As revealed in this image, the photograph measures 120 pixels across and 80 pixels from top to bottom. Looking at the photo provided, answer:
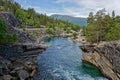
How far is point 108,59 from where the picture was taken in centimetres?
6775

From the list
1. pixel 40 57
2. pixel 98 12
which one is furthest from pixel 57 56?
pixel 98 12

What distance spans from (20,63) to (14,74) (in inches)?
386

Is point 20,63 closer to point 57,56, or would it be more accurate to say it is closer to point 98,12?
point 57,56

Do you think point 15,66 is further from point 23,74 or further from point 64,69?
point 64,69

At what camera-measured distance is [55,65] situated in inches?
2985

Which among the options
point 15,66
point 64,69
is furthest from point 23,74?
point 64,69

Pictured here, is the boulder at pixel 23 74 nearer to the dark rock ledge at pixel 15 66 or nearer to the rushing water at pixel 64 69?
the dark rock ledge at pixel 15 66

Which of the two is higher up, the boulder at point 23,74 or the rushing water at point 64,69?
the boulder at point 23,74

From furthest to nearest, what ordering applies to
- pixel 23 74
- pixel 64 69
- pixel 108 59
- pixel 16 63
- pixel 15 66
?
pixel 64 69 < pixel 16 63 < pixel 108 59 < pixel 15 66 < pixel 23 74

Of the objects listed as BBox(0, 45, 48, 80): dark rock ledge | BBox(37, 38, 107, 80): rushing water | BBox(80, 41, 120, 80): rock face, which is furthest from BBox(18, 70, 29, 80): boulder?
BBox(80, 41, 120, 80): rock face

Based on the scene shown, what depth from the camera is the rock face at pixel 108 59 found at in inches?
2482

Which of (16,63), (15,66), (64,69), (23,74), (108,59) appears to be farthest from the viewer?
(64,69)

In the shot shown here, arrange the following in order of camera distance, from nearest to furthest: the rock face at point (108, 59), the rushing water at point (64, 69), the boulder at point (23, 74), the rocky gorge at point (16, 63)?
the boulder at point (23, 74)
the rocky gorge at point (16, 63)
the rushing water at point (64, 69)
the rock face at point (108, 59)

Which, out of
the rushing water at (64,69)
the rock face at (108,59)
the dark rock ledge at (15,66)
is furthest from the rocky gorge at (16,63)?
the rock face at (108,59)
